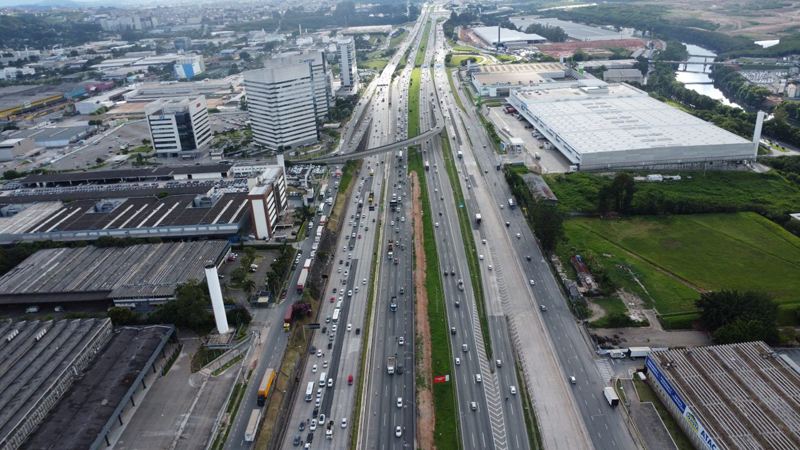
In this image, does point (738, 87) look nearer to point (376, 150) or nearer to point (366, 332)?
point (376, 150)

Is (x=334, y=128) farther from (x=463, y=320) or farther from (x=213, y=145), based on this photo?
(x=463, y=320)

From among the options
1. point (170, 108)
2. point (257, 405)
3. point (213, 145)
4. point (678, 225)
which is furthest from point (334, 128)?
point (257, 405)

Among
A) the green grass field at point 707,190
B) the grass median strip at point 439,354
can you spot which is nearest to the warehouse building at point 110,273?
the grass median strip at point 439,354

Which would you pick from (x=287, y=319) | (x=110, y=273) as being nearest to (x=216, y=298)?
(x=287, y=319)

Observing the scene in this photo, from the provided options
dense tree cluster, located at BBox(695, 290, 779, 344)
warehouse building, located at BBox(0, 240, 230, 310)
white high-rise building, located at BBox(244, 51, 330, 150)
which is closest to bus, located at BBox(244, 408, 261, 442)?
warehouse building, located at BBox(0, 240, 230, 310)

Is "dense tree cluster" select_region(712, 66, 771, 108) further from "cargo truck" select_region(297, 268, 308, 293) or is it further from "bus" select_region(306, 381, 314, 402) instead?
"bus" select_region(306, 381, 314, 402)
